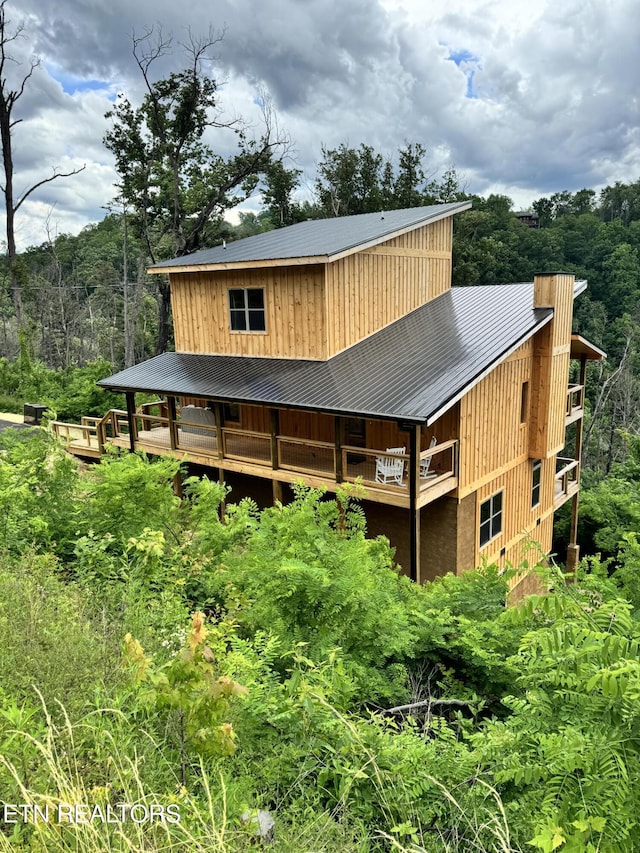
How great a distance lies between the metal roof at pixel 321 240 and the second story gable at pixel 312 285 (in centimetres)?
3

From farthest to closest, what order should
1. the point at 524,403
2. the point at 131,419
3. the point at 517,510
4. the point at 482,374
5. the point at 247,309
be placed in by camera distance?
the point at 131,419
the point at 247,309
the point at 517,510
the point at 524,403
the point at 482,374

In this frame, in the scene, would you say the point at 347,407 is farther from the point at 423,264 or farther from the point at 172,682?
the point at 172,682

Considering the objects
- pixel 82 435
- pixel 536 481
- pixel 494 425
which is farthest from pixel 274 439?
pixel 82 435

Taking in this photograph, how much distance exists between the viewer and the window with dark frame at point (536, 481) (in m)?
14.4

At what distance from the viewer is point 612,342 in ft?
133

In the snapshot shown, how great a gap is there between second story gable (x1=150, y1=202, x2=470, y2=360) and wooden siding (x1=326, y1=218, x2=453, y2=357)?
0.03 m

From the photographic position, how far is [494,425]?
11992 mm

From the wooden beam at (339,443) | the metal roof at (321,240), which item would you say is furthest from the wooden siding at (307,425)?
the metal roof at (321,240)

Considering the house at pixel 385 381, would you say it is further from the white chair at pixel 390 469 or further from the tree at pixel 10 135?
the tree at pixel 10 135

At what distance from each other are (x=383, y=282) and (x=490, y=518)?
659cm

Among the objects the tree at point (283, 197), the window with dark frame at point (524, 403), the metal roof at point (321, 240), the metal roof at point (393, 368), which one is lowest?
the window with dark frame at point (524, 403)

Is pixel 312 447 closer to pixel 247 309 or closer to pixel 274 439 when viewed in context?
pixel 274 439

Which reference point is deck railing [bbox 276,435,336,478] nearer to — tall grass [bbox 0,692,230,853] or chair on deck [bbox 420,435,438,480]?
chair on deck [bbox 420,435,438,480]

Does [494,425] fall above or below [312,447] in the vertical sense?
above
